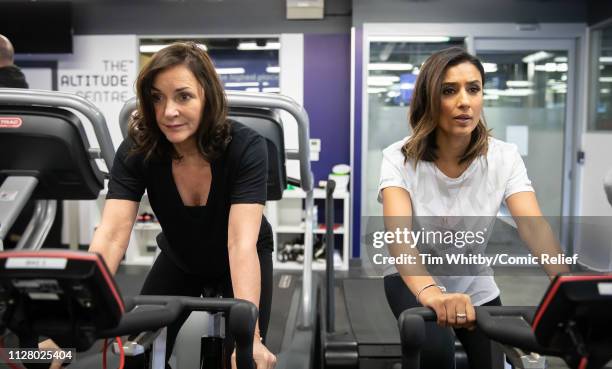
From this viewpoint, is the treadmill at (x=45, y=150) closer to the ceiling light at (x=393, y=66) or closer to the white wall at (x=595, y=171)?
the ceiling light at (x=393, y=66)

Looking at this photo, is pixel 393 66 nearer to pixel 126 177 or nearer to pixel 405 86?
pixel 405 86

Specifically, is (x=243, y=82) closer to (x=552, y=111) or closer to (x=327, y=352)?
(x=552, y=111)

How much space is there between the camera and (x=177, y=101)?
1.30m

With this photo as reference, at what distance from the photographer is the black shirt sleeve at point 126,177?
1.43 meters

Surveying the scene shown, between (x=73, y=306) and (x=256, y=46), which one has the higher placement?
(x=256, y=46)

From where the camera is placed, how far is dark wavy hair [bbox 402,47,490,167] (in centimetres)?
146

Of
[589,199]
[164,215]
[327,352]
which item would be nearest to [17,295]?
[164,215]

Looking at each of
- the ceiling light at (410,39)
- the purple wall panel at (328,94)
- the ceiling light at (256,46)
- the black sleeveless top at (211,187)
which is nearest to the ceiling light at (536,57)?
the ceiling light at (410,39)

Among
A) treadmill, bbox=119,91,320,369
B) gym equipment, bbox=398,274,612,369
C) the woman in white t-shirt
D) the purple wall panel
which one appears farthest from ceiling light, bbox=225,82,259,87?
gym equipment, bbox=398,274,612,369

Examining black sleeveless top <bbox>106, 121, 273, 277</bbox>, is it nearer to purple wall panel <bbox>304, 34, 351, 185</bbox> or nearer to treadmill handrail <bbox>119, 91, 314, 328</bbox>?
treadmill handrail <bbox>119, 91, 314, 328</bbox>

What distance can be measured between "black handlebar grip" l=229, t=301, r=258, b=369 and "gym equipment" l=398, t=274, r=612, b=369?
1.47ft

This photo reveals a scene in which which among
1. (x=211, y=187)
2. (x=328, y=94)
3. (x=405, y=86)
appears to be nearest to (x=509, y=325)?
(x=211, y=187)

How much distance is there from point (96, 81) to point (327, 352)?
4208 millimetres

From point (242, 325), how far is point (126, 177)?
2.28 ft
